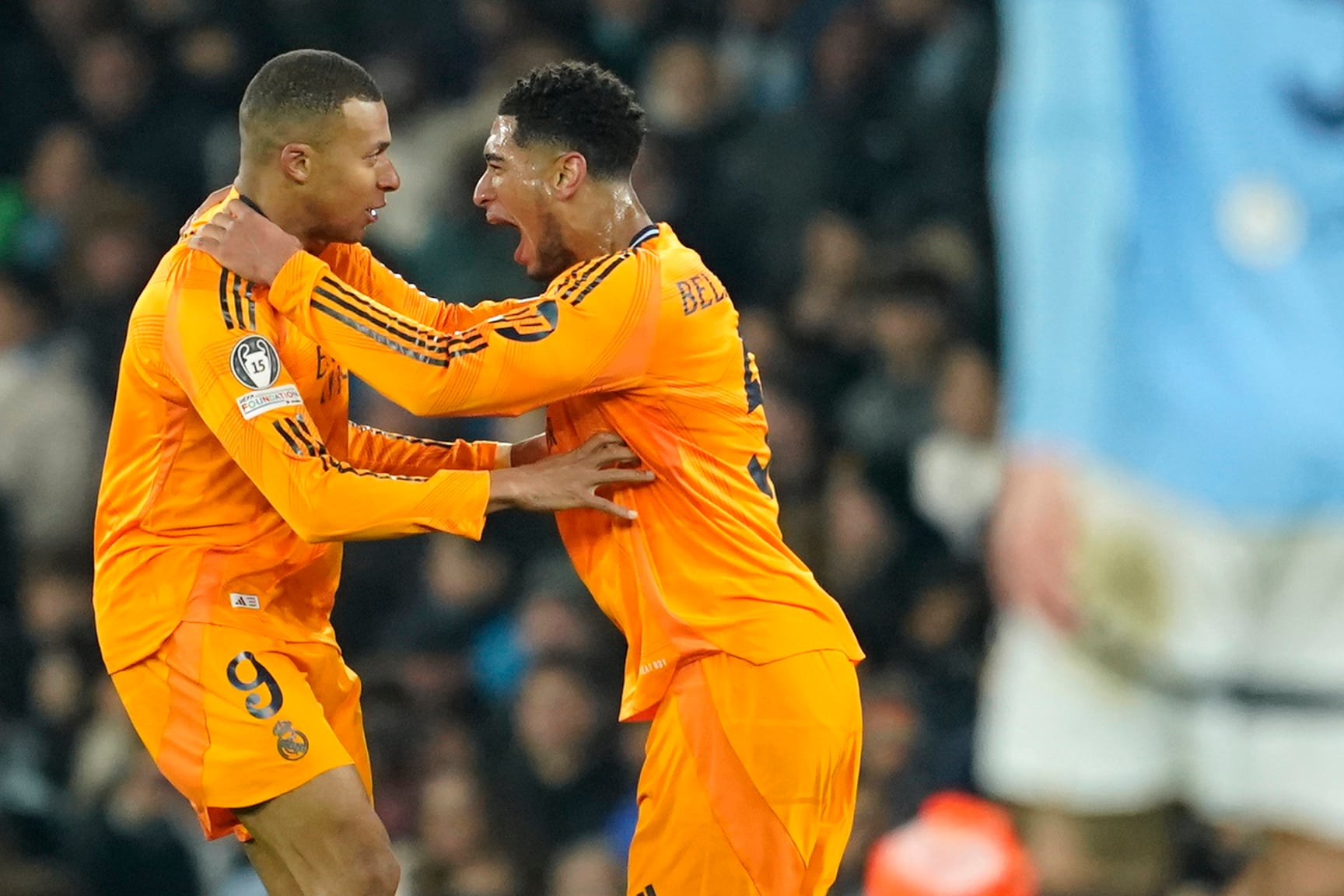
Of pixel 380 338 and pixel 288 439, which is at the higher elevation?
pixel 380 338

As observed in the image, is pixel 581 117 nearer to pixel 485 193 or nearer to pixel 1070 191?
pixel 485 193

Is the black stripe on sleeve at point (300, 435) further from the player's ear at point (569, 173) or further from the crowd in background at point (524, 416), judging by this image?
the crowd in background at point (524, 416)

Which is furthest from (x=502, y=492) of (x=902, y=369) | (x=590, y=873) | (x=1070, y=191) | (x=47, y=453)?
(x=47, y=453)

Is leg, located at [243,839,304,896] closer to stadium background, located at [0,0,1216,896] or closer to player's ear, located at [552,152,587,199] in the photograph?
player's ear, located at [552,152,587,199]

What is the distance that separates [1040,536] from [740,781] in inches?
82.1

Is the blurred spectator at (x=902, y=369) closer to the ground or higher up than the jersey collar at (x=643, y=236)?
closer to the ground

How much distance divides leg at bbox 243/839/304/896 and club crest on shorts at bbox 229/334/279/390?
99cm

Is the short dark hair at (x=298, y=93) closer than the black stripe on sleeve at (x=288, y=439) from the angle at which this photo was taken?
No

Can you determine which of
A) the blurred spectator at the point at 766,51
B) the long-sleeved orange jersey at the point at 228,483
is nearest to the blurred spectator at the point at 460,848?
the long-sleeved orange jersey at the point at 228,483

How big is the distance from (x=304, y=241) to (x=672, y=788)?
1386 millimetres

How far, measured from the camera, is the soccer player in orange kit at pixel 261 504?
163 inches

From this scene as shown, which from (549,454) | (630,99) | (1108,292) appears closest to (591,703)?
(549,454)

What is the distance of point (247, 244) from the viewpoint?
13.9 ft

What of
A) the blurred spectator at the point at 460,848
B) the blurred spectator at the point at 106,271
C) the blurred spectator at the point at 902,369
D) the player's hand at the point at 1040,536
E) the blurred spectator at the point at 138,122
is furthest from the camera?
the blurred spectator at the point at 138,122
